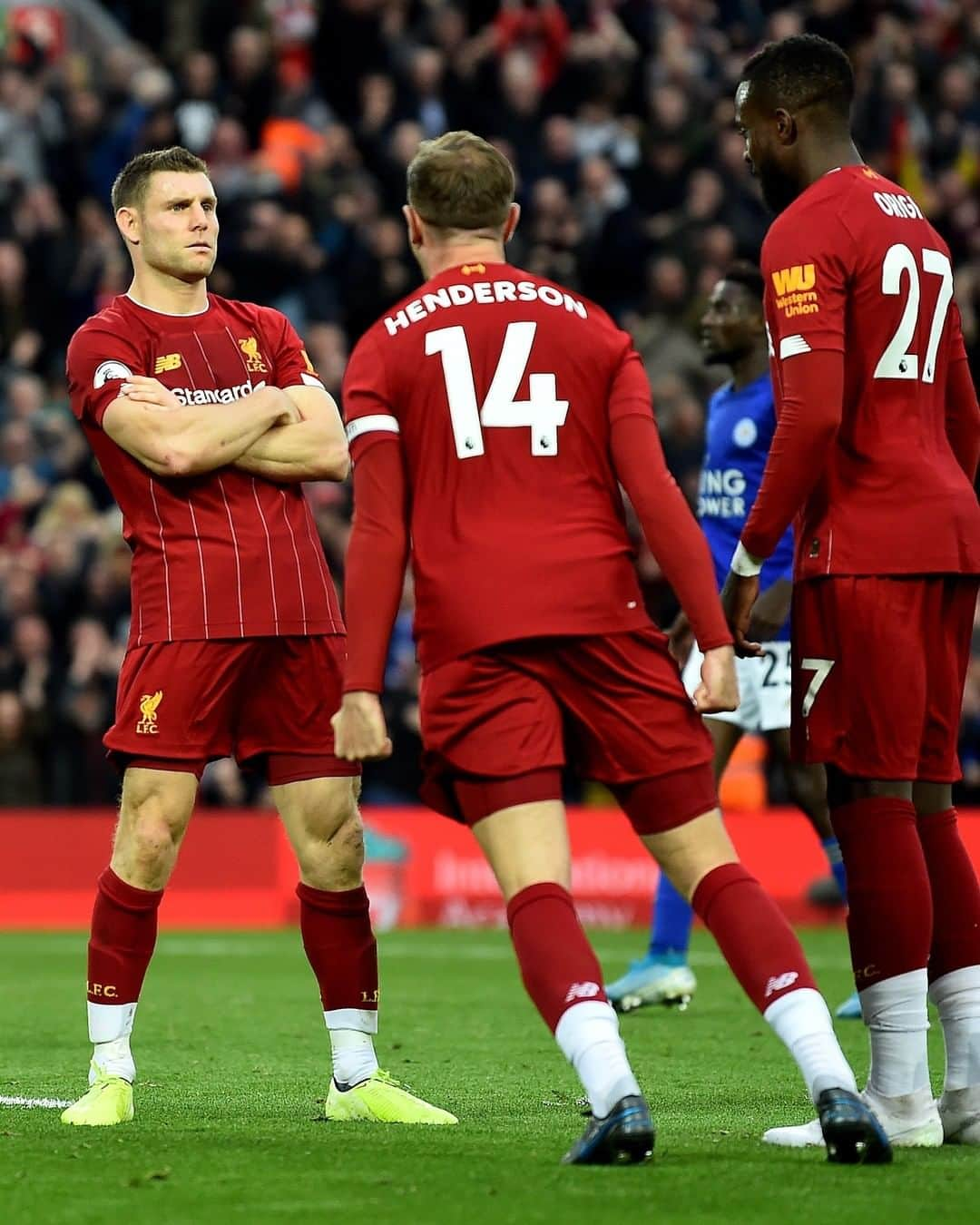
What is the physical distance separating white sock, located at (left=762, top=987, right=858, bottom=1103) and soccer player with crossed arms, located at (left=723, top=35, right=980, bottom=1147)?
1.89 feet

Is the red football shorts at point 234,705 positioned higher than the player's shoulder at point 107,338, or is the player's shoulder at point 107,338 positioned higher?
the player's shoulder at point 107,338

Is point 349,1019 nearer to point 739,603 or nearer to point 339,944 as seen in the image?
point 339,944

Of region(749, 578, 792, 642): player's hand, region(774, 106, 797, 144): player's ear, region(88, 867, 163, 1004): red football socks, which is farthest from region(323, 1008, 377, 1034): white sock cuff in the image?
region(749, 578, 792, 642): player's hand

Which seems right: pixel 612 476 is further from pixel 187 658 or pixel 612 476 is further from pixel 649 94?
pixel 649 94

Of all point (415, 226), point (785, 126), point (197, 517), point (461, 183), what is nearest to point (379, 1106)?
Result: point (197, 517)

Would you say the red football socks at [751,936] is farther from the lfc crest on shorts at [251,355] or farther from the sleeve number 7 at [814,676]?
the lfc crest on shorts at [251,355]

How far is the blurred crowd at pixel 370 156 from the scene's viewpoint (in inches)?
646

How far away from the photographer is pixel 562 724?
4918 millimetres

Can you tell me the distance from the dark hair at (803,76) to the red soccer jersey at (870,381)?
0.63 ft

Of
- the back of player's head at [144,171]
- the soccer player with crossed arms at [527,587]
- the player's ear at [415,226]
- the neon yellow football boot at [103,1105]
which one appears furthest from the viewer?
the back of player's head at [144,171]

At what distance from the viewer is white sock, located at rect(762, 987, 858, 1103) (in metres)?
4.65

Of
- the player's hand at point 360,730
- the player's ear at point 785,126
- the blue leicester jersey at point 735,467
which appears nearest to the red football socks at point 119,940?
the player's hand at point 360,730

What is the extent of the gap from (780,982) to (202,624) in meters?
1.87

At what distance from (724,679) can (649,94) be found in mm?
15607
